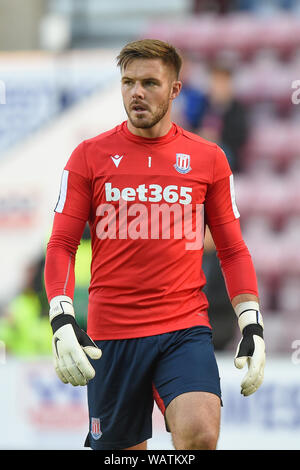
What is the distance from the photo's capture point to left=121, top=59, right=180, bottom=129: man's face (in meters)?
3.17

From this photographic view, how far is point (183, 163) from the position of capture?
10.7 feet

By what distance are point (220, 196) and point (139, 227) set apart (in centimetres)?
35

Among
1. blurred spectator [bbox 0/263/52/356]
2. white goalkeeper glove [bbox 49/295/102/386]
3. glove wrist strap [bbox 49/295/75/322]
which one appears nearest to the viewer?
white goalkeeper glove [bbox 49/295/102/386]

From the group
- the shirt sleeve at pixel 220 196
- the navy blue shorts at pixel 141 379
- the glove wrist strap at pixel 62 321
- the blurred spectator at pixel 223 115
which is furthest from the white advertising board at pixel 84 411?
the glove wrist strap at pixel 62 321

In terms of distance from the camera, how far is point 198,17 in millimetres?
9258

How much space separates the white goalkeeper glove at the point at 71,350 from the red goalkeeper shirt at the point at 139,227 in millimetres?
A: 133

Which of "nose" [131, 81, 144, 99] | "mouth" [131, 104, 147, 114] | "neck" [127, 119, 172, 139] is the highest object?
"nose" [131, 81, 144, 99]

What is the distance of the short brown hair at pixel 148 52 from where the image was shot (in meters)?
3.17

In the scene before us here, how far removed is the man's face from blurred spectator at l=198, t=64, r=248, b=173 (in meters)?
4.47

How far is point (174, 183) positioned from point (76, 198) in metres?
0.37

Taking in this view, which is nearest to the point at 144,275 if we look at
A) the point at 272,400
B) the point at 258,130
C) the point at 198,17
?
the point at 272,400

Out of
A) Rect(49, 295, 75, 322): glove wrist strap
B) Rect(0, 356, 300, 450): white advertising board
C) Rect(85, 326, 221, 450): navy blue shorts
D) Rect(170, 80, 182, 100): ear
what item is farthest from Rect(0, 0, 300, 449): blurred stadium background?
Rect(49, 295, 75, 322): glove wrist strap

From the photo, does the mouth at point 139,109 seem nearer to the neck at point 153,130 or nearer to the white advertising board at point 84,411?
the neck at point 153,130

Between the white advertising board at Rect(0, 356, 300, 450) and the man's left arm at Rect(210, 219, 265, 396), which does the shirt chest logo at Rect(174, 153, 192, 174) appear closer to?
the man's left arm at Rect(210, 219, 265, 396)
